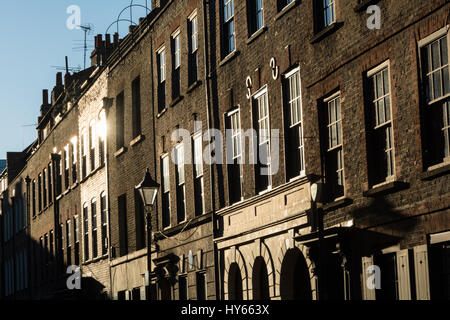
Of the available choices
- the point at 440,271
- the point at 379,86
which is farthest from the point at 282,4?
the point at 440,271

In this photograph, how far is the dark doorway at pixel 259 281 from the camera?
22.8 metres

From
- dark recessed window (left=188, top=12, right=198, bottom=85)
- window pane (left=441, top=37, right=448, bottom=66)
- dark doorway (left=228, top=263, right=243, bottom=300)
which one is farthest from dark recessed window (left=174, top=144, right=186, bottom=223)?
window pane (left=441, top=37, right=448, bottom=66)

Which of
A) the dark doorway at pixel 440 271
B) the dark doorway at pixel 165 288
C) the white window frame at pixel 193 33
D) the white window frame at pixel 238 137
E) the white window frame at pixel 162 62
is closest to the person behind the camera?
the dark doorway at pixel 440 271

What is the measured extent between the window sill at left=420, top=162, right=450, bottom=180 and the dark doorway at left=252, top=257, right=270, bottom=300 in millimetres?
8228

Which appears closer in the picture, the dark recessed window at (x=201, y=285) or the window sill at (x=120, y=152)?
the dark recessed window at (x=201, y=285)

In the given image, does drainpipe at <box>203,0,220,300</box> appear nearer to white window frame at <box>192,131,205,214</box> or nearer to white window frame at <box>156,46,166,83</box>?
white window frame at <box>192,131,205,214</box>

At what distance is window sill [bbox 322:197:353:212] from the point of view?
1785 centimetres

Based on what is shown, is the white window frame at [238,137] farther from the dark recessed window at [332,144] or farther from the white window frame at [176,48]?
the white window frame at [176,48]

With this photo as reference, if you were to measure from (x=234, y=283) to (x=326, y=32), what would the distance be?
8.10m

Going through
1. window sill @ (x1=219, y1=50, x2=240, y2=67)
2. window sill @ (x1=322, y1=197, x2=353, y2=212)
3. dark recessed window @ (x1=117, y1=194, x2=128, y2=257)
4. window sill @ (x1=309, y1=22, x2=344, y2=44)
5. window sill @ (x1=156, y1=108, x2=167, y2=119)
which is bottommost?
window sill @ (x1=322, y1=197, x2=353, y2=212)

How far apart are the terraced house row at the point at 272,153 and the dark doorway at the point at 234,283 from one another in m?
0.06

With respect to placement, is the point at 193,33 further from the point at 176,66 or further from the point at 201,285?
the point at 201,285

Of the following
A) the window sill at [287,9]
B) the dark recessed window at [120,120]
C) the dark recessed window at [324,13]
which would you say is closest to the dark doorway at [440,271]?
the dark recessed window at [324,13]
